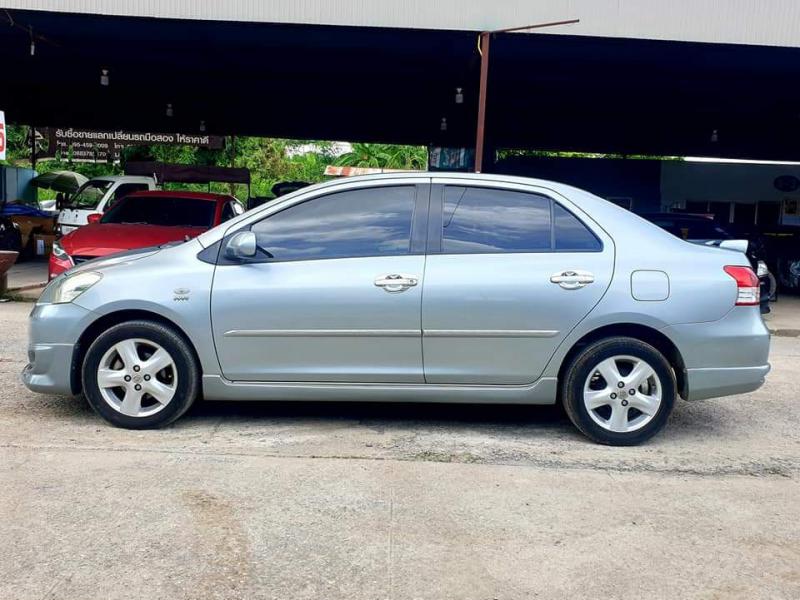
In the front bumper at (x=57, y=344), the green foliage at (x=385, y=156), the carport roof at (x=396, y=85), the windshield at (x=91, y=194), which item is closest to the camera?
the front bumper at (x=57, y=344)

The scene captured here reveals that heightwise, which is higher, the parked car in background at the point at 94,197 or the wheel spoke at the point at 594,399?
the parked car in background at the point at 94,197

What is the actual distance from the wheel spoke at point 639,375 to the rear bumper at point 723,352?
23 centimetres

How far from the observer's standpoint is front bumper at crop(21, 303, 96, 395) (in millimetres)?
4934

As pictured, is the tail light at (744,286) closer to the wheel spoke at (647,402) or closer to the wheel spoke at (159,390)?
the wheel spoke at (647,402)

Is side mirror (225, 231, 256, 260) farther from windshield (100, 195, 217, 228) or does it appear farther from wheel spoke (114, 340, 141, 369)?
windshield (100, 195, 217, 228)

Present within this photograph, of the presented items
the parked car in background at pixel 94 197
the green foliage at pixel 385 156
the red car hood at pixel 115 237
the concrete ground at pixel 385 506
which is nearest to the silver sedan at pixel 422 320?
the concrete ground at pixel 385 506

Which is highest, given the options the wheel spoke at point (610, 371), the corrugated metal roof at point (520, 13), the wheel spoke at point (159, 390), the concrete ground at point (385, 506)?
the corrugated metal roof at point (520, 13)

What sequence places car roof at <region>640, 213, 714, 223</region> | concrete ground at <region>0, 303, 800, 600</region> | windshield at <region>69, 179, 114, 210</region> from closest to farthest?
1. concrete ground at <region>0, 303, 800, 600</region>
2. car roof at <region>640, 213, 714, 223</region>
3. windshield at <region>69, 179, 114, 210</region>

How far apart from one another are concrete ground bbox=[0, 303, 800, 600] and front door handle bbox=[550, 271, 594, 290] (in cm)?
102

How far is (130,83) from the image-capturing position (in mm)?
17156

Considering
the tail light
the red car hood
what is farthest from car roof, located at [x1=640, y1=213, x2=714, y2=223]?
the tail light

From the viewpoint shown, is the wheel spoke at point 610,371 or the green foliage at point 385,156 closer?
the wheel spoke at point 610,371

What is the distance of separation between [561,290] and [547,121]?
1702 cm

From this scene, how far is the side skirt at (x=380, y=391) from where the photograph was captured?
4945mm
